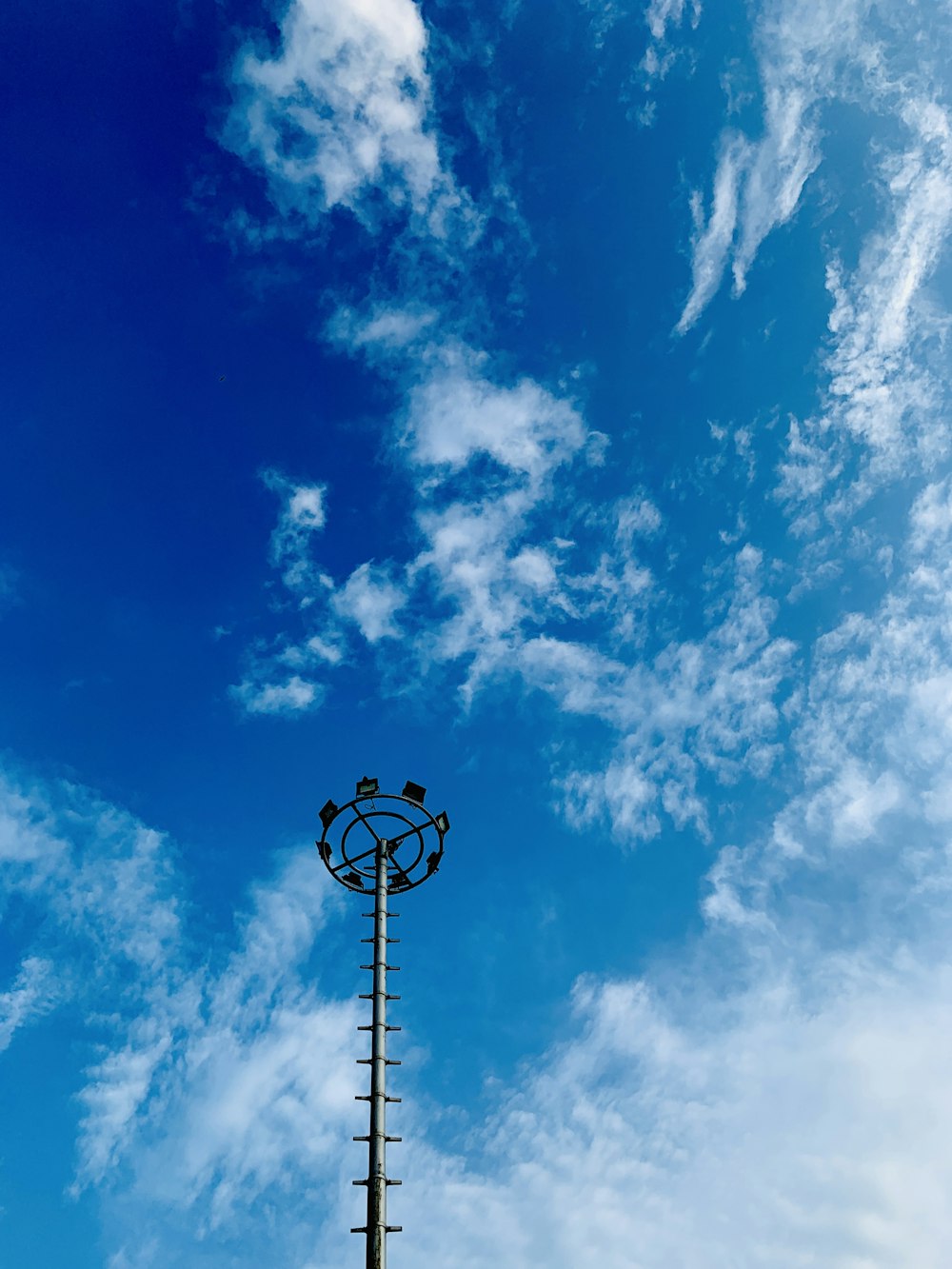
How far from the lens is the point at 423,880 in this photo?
53.3 ft

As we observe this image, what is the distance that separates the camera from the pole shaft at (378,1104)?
37.9ft

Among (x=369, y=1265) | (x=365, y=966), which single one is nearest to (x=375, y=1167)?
(x=369, y=1265)

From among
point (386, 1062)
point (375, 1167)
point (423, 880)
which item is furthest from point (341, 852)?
point (375, 1167)

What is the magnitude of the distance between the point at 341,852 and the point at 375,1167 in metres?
5.61

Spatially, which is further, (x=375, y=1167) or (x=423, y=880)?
(x=423, y=880)

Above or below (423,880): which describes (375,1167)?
below

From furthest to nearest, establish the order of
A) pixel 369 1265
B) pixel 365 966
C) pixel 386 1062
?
pixel 365 966 < pixel 386 1062 < pixel 369 1265

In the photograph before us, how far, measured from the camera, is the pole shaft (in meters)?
11.6

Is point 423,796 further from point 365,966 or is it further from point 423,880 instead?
point 365,966

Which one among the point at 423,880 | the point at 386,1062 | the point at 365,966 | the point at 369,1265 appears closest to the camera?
the point at 369,1265

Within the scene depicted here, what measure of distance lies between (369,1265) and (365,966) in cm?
411

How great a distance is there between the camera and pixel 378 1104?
40.9 feet

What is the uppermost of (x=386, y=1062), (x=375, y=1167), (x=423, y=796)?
(x=423, y=796)

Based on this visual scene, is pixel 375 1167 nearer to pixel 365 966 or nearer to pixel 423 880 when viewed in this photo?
pixel 365 966
